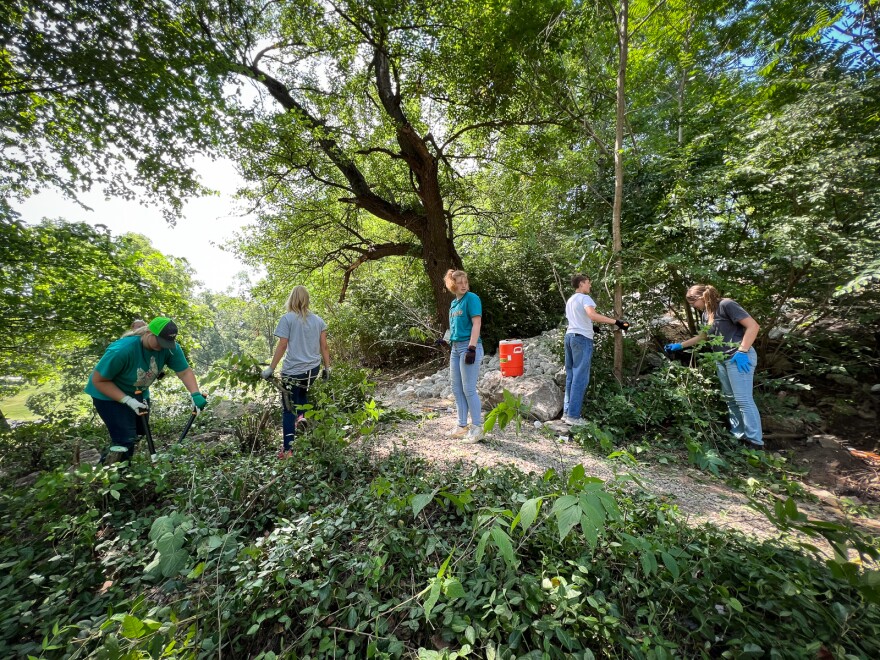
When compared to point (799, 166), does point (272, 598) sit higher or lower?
lower

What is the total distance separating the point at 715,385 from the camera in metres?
3.86

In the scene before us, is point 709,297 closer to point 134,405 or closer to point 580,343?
point 580,343

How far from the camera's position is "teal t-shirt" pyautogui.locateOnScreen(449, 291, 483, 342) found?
3.66 m

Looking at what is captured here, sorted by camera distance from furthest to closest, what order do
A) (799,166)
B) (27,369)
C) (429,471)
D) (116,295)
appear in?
(27,369) → (116,295) → (799,166) → (429,471)

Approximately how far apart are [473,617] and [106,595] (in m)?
1.91

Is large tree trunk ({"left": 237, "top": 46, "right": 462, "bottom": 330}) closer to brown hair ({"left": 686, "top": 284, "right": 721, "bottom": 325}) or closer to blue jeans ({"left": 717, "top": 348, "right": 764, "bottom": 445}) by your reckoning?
brown hair ({"left": 686, "top": 284, "right": 721, "bottom": 325})

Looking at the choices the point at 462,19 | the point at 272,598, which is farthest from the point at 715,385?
the point at 462,19

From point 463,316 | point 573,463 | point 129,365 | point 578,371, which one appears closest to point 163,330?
point 129,365

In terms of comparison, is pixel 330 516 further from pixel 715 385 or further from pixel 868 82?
pixel 868 82

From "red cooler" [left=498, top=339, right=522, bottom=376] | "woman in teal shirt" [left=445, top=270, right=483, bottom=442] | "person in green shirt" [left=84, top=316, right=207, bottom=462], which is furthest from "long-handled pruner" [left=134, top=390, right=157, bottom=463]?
"red cooler" [left=498, top=339, right=522, bottom=376]

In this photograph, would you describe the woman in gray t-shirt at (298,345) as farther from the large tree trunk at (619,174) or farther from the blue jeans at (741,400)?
the blue jeans at (741,400)

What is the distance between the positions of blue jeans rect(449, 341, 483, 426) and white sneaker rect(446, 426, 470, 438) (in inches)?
1.9

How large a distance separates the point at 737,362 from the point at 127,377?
231 inches

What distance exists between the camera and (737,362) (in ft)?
11.4
